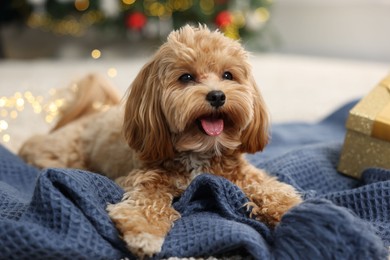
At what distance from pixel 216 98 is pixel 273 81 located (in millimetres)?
2537

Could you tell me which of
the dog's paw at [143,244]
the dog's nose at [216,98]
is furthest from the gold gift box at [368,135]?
the dog's paw at [143,244]

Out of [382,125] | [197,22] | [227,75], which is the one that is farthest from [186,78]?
[197,22]

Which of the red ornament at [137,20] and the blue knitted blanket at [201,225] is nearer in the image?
the blue knitted blanket at [201,225]

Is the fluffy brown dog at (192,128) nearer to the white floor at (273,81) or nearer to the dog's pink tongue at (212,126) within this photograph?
the dog's pink tongue at (212,126)

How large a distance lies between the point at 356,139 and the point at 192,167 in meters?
0.70

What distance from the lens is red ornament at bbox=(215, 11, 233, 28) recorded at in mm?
4305

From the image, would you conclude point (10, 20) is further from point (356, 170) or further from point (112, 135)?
point (356, 170)

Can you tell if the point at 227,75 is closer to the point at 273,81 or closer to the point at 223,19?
the point at 273,81

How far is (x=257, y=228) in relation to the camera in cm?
153

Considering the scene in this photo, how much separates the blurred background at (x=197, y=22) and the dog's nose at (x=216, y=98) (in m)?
1.45

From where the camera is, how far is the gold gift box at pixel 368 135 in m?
1.96

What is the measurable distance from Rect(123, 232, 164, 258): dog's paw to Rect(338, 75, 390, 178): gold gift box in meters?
0.96

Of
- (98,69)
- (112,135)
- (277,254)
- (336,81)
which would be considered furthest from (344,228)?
(98,69)

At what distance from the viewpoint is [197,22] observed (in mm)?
4320
